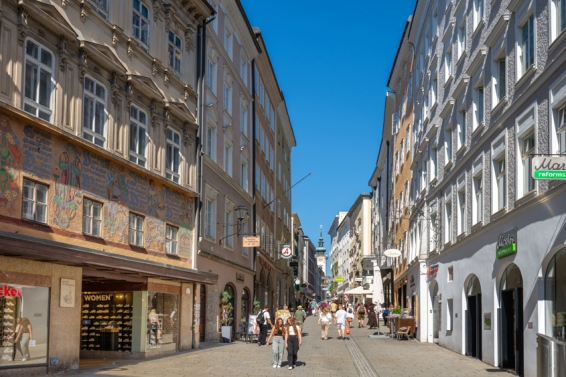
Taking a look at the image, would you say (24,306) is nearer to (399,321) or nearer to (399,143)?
(399,321)

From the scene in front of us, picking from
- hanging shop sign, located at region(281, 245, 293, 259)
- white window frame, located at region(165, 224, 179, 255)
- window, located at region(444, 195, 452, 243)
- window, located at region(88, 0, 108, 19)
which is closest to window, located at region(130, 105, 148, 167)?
window, located at region(88, 0, 108, 19)

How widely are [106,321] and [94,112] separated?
6334 millimetres

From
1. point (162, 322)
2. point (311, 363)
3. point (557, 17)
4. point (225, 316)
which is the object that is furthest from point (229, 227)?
point (557, 17)

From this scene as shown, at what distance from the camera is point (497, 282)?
842 inches

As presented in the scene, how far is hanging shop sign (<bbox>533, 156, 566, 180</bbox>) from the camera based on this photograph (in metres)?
13.6

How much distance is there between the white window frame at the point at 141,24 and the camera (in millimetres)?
23750

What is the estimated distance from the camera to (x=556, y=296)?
1658cm

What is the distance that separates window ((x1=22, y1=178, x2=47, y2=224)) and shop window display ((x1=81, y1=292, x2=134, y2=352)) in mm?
5503

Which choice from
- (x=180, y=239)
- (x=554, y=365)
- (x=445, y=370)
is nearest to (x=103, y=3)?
(x=180, y=239)

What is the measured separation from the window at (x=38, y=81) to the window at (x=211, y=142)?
1240 cm

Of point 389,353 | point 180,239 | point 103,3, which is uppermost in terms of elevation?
point 103,3

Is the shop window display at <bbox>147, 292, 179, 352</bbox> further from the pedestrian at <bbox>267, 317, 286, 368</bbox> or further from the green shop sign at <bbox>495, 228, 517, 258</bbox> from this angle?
the green shop sign at <bbox>495, 228, 517, 258</bbox>

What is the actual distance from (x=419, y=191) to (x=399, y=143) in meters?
11.2

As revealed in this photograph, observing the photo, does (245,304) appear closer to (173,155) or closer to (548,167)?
(173,155)
